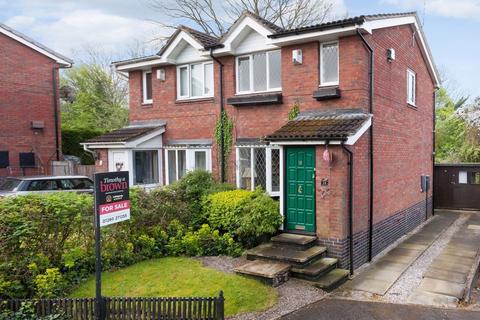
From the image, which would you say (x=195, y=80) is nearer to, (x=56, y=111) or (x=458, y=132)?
(x=56, y=111)

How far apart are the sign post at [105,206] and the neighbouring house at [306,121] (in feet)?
15.1

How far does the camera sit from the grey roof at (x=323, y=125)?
29.9 ft

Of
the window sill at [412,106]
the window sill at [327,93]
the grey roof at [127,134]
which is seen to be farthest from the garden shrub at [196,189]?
the window sill at [412,106]

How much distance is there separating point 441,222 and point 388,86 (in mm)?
7192

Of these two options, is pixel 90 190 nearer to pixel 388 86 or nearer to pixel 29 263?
pixel 29 263

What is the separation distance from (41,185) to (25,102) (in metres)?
5.98

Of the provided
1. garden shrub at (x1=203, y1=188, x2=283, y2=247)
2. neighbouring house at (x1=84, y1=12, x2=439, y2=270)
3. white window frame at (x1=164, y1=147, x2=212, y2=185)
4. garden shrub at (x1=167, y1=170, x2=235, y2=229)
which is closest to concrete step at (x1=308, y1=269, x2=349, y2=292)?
neighbouring house at (x1=84, y1=12, x2=439, y2=270)

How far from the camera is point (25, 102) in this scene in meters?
17.4

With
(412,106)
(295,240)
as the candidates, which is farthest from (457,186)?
(295,240)

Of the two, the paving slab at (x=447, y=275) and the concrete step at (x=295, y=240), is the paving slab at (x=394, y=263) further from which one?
the concrete step at (x=295, y=240)

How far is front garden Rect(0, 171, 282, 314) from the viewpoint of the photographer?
698 centimetres

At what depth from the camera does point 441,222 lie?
621 inches

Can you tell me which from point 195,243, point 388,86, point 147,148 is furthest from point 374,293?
point 147,148

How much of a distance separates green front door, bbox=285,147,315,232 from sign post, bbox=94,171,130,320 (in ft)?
16.2
